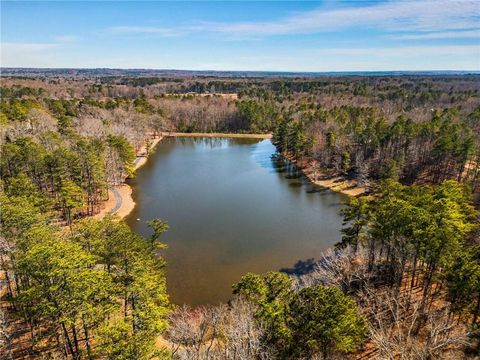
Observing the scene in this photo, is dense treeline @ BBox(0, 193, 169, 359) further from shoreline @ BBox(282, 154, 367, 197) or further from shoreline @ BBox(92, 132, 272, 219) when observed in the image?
shoreline @ BBox(282, 154, 367, 197)

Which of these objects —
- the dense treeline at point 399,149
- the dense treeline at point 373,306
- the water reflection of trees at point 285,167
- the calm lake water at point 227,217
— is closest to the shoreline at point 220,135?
the water reflection of trees at point 285,167

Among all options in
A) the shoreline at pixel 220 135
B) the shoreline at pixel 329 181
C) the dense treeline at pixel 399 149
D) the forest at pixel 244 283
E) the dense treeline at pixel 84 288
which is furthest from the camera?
the shoreline at pixel 220 135

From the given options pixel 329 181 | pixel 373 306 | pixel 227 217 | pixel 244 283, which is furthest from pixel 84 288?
pixel 329 181

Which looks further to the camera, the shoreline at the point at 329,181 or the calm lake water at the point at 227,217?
the shoreline at the point at 329,181

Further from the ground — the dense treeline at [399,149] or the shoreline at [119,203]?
the dense treeline at [399,149]

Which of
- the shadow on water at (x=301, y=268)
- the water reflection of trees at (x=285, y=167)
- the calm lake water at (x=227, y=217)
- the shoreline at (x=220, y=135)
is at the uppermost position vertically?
the shoreline at (x=220, y=135)

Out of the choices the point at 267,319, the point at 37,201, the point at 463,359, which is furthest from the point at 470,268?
the point at 37,201

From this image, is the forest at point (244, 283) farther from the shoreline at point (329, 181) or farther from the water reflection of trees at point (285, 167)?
the water reflection of trees at point (285, 167)

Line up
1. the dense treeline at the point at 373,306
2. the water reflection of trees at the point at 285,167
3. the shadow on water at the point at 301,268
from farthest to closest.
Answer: the water reflection of trees at the point at 285,167 → the shadow on water at the point at 301,268 → the dense treeline at the point at 373,306
